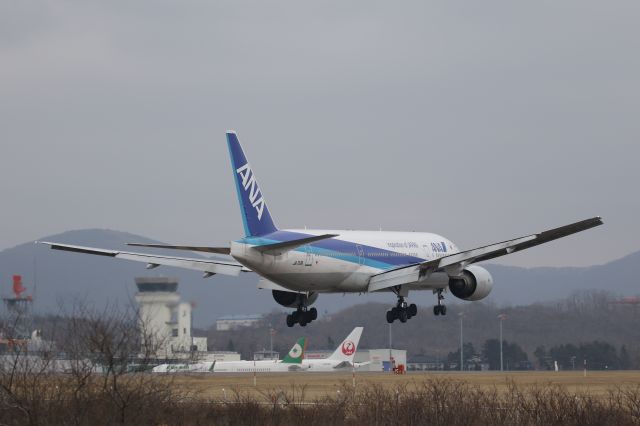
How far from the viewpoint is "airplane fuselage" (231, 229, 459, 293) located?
179 feet

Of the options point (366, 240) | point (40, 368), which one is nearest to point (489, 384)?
point (366, 240)

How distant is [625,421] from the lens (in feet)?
121

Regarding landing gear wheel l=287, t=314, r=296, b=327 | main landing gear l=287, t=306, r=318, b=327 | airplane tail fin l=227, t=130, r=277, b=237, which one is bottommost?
landing gear wheel l=287, t=314, r=296, b=327

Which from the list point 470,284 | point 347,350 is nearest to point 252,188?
point 470,284

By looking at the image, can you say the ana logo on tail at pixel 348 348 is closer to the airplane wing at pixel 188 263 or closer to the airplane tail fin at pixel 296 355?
the airplane tail fin at pixel 296 355

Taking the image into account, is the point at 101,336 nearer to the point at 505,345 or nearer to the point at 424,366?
the point at 505,345

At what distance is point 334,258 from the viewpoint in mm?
58844

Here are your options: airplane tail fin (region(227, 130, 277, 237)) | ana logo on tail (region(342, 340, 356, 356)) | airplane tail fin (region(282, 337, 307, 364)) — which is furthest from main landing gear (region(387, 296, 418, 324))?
ana logo on tail (region(342, 340, 356, 356))

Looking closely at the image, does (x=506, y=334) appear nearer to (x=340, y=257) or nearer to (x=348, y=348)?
(x=348, y=348)

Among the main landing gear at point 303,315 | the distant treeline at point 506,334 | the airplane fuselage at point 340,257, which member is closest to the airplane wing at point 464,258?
the airplane fuselage at point 340,257

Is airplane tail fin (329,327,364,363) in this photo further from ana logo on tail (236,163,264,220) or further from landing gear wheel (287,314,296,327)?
ana logo on tail (236,163,264,220)

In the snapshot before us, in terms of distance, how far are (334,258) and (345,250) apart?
1.07 metres

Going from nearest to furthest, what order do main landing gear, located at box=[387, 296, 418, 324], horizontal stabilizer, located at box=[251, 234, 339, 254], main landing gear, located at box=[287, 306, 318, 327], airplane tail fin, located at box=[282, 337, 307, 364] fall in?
horizontal stabilizer, located at box=[251, 234, 339, 254], main landing gear, located at box=[387, 296, 418, 324], main landing gear, located at box=[287, 306, 318, 327], airplane tail fin, located at box=[282, 337, 307, 364]

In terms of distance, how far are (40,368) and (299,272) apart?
23.6 metres
